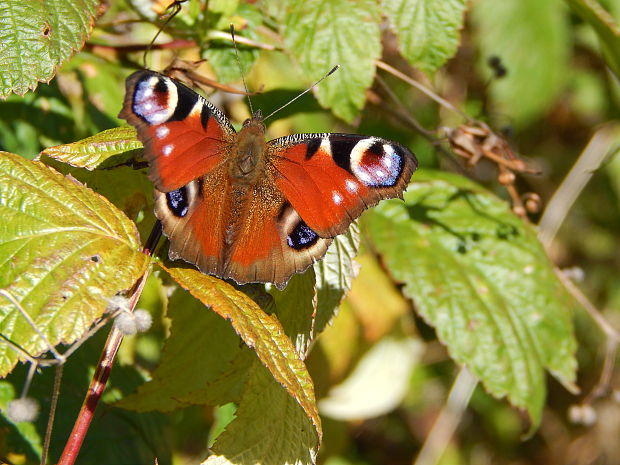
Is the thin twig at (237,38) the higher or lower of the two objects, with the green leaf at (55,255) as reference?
higher

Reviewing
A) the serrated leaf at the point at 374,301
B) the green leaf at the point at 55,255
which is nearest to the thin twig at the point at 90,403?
the green leaf at the point at 55,255

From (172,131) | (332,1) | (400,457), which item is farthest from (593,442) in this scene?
(172,131)

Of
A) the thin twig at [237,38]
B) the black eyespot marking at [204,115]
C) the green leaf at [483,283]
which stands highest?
the black eyespot marking at [204,115]

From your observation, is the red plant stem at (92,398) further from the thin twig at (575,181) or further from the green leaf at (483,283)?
the thin twig at (575,181)

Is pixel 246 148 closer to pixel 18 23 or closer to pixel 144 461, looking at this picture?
pixel 18 23

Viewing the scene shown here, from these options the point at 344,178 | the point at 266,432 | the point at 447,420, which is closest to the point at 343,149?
the point at 344,178

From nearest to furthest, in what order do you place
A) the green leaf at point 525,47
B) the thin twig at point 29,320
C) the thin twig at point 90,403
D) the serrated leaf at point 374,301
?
1. the thin twig at point 29,320
2. the thin twig at point 90,403
3. the serrated leaf at point 374,301
4. the green leaf at point 525,47
